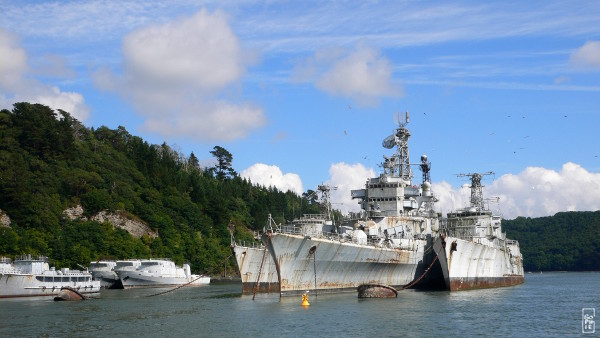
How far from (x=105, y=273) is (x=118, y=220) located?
21.0 meters

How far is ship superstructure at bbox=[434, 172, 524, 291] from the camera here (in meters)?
65.9

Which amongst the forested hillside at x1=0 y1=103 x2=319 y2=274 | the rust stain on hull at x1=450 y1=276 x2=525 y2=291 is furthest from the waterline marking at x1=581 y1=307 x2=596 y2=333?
the forested hillside at x1=0 y1=103 x2=319 y2=274

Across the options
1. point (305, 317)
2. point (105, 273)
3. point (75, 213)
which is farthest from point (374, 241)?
point (75, 213)

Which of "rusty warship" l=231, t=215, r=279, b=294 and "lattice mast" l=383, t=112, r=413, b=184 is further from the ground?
Answer: "lattice mast" l=383, t=112, r=413, b=184

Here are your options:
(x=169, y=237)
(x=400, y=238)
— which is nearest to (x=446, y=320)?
(x=400, y=238)

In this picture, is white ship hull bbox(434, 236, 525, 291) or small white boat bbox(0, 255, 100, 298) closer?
white ship hull bbox(434, 236, 525, 291)

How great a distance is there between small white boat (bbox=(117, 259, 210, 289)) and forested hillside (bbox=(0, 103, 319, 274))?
8.13m

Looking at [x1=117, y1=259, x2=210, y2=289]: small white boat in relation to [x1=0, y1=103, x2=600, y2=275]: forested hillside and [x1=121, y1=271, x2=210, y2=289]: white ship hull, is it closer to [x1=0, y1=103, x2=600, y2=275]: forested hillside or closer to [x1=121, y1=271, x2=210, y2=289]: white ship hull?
[x1=121, y1=271, x2=210, y2=289]: white ship hull

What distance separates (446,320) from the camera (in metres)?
44.3

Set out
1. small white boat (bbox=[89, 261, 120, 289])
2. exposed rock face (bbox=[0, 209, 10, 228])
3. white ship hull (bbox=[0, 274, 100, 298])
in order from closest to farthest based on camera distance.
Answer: white ship hull (bbox=[0, 274, 100, 298]), small white boat (bbox=[89, 261, 120, 289]), exposed rock face (bbox=[0, 209, 10, 228])

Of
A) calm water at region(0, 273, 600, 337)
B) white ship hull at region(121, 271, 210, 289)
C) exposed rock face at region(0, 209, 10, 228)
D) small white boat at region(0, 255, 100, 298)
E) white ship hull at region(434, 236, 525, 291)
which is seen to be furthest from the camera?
exposed rock face at region(0, 209, 10, 228)

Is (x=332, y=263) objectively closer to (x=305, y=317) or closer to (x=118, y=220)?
(x=305, y=317)

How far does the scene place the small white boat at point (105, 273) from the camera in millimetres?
91812

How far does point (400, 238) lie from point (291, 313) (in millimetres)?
24717
